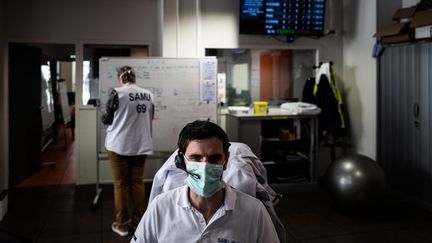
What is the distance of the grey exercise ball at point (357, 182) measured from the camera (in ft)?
12.5

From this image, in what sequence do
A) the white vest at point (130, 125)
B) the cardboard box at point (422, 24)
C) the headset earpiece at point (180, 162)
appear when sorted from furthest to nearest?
the cardboard box at point (422, 24) → the white vest at point (130, 125) → the headset earpiece at point (180, 162)

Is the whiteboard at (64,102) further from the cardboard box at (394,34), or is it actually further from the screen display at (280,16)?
the cardboard box at (394,34)

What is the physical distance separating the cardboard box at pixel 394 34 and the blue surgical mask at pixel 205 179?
3.42 metres

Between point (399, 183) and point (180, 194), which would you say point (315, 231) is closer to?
point (399, 183)

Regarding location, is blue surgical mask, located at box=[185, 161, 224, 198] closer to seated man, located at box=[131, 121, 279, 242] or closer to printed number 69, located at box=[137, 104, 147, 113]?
seated man, located at box=[131, 121, 279, 242]

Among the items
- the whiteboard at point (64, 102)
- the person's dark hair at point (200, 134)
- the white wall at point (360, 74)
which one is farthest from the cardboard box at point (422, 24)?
the whiteboard at point (64, 102)

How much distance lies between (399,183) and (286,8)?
2524 millimetres

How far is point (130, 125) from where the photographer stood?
3.45 metres

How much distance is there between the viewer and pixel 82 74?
5039mm

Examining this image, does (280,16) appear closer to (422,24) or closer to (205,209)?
(422,24)

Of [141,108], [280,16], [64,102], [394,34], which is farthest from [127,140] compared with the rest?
[64,102]

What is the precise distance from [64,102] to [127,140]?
5.85m

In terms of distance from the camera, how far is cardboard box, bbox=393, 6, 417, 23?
4121 millimetres

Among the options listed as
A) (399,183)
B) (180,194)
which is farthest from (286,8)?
(180,194)
